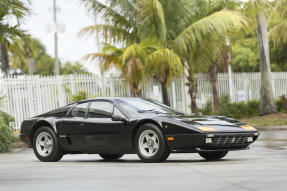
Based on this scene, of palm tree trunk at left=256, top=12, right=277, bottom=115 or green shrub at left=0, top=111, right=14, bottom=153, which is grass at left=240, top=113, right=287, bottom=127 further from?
green shrub at left=0, top=111, right=14, bottom=153

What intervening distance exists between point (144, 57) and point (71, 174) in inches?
563

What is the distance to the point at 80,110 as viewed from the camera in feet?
36.4

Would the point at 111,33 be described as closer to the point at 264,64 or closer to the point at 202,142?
the point at 264,64

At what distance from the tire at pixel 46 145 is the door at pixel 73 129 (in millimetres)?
179

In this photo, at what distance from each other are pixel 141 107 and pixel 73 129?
A: 4.91 ft

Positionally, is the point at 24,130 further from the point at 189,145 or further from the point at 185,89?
the point at 185,89

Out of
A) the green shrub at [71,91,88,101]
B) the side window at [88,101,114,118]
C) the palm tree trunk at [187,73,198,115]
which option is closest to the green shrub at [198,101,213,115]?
the palm tree trunk at [187,73,198,115]

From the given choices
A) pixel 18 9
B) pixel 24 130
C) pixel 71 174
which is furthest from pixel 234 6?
pixel 71 174

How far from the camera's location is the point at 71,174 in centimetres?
838

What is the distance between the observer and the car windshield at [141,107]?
33.9ft

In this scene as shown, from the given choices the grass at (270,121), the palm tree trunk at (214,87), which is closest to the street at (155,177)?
the grass at (270,121)

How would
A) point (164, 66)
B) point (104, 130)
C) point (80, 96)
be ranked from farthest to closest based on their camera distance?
1. point (80, 96)
2. point (164, 66)
3. point (104, 130)

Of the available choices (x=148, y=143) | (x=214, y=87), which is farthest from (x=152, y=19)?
(x=148, y=143)

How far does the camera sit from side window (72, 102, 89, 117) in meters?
11.0
